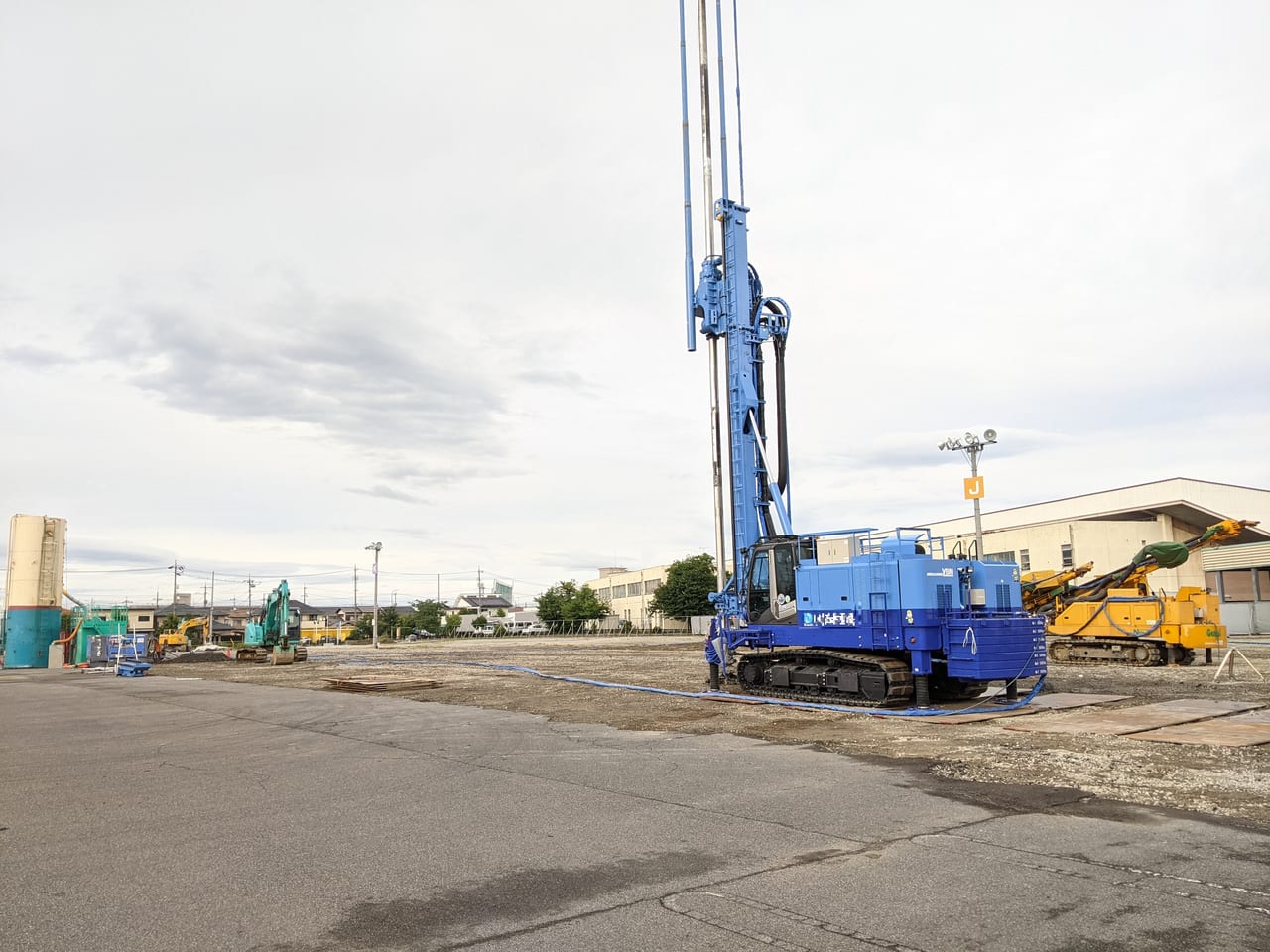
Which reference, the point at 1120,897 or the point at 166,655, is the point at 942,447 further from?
the point at 166,655

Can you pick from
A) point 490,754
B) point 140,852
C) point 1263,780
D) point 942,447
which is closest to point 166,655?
point 942,447

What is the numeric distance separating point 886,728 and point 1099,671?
14.6m

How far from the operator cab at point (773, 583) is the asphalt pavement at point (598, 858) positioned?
263 inches

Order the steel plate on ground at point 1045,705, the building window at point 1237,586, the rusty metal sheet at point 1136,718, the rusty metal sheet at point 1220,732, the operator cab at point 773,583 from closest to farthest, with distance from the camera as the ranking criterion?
the rusty metal sheet at point 1220,732
the rusty metal sheet at point 1136,718
the steel plate on ground at point 1045,705
the operator cab at point 773,583
the building window at point 1237,586

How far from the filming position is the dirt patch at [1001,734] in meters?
9.34

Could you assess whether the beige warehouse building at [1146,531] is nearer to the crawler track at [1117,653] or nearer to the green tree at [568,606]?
the crawler track at [1117,653]

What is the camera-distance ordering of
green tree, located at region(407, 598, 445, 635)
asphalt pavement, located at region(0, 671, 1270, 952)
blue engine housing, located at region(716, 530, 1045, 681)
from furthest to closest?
green tree, located at region(407, 598, 445, 635)
blue engine housing, located at region(716, 530, 1045, 681)
asphalt pavement, located at region(0, 671, 1270, 952)

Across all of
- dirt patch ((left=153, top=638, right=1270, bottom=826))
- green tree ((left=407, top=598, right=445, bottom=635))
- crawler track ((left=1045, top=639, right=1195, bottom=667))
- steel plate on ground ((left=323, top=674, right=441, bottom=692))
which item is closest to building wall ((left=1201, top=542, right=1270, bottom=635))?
dirt patch ((left=153, top=638, right=1270, bottom=826))

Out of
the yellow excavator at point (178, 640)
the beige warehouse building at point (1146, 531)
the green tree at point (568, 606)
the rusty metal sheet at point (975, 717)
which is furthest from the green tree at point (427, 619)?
the rusty metal sheet at point (975, 717)

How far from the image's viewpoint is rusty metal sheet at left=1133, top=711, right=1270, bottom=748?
38.9 feet

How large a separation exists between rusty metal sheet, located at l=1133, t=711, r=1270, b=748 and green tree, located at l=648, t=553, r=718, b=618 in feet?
248

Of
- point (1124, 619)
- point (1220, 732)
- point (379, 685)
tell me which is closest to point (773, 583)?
point (1220, 732)

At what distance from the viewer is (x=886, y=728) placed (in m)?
14.1

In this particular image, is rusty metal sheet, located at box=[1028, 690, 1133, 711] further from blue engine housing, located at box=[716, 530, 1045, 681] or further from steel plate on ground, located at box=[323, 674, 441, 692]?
steel plate on ground, located at box=[323, 674, 441, 692]
